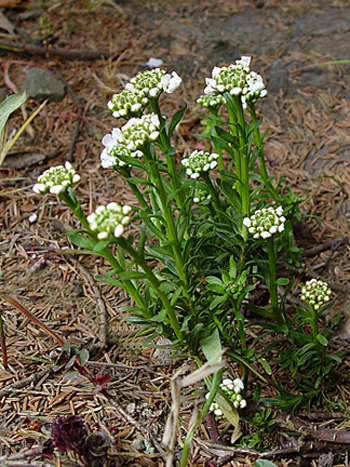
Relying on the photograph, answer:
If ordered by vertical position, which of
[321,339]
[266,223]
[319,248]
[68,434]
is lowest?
[319,248]

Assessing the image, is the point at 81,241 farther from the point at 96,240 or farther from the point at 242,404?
the point at 242,404

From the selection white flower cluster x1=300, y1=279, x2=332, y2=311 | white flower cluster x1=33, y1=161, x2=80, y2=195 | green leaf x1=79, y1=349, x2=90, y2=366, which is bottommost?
green leaf x1=79, y1=349, x2=90, y2=366

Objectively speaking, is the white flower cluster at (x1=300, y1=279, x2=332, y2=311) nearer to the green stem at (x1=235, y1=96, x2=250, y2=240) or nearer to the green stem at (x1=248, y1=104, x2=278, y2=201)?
the green stem at (x1=235, y1=96, x2=250, y2=240)

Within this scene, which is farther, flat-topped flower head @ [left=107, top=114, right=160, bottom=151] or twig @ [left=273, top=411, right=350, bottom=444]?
twig @ [left=273, top=411, right=350, bottom=444]

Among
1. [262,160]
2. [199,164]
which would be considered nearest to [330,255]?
[262,160]

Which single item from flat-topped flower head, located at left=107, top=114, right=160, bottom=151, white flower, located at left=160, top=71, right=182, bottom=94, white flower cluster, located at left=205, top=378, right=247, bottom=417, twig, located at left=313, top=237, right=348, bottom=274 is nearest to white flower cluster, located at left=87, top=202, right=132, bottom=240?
flat-topped flower head, located at left=107, top=114, right=160, bottom=151

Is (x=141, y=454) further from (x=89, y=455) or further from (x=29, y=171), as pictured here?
(x=29, y=171)

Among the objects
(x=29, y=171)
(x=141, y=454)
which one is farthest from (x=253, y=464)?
(x=29, y=171)

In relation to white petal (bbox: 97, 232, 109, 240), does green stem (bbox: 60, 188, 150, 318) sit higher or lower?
lower
